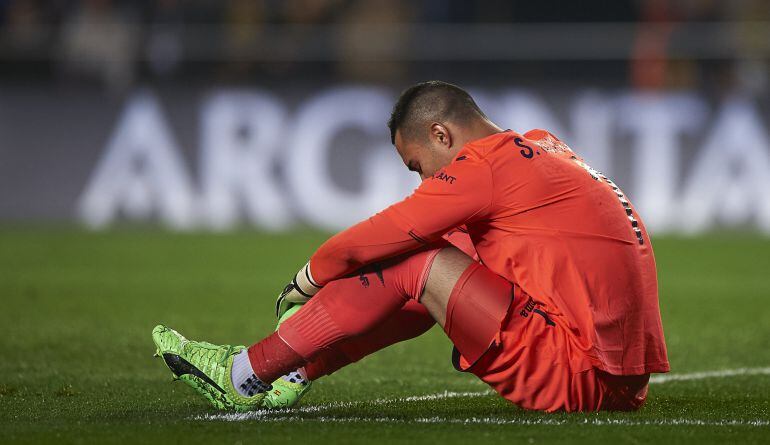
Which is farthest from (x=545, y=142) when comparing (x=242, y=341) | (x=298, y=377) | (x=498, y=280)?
(x=242, y=341)

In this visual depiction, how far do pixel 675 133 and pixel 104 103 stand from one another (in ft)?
23.3

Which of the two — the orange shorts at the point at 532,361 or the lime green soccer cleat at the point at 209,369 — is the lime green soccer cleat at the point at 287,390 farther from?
the orange shorts at the point at 532,361

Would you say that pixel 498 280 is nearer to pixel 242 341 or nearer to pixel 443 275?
pixel 443 275

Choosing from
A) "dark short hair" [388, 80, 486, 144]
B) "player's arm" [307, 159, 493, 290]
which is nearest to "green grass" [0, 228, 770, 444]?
"player's arm" [307, 159, 493, 290]

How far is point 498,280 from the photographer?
4.48m

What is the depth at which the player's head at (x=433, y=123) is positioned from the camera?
4.65 meters

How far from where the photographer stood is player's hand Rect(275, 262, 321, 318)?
4.65 metres

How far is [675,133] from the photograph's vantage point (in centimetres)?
1519

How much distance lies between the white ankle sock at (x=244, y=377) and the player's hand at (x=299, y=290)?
0.29m

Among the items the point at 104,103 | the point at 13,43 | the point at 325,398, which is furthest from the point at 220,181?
the point at 325,398

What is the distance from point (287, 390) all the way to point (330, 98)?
36.5 ft

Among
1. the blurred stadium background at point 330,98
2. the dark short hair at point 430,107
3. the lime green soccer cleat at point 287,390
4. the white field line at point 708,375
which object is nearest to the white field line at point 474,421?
the lime green soccer cleat at point 287,390

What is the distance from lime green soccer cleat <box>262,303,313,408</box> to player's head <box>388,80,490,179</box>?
2.52ft

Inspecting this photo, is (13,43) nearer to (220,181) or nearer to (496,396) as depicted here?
(220,181)
